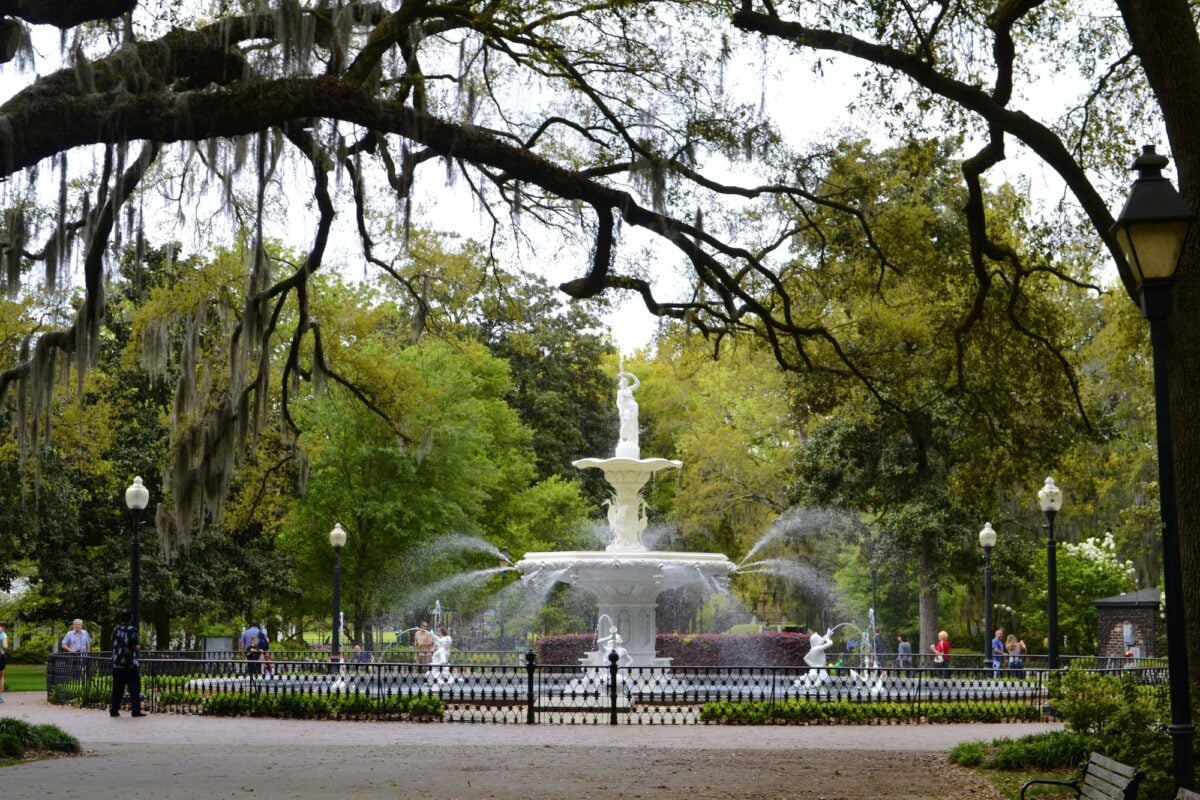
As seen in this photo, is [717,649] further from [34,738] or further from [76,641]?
[34,738]

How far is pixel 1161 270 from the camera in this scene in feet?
27.7

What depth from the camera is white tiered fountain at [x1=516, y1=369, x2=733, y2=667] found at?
2423 cm

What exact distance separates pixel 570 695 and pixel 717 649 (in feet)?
40.3

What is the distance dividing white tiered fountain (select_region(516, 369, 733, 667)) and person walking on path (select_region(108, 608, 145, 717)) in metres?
6.43

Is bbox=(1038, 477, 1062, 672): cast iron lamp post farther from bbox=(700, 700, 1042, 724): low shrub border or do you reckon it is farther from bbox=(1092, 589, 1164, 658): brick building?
bbox=(1092, 589, 1164, 658): brick building

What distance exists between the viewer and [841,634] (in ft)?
183

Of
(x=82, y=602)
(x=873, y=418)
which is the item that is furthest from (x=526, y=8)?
(x=82, y=602)

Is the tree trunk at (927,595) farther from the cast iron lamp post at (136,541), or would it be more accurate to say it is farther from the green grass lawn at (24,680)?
the green grass lawn at (24,680)

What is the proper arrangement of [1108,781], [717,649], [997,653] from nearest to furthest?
[1108,781]
[997,653]
[717,649]

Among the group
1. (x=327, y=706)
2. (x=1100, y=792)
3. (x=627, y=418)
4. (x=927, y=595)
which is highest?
(x=627, y=418)

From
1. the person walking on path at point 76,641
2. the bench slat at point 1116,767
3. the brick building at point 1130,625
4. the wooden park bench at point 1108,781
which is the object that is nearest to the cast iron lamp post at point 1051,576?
the brick building at point 1130,625

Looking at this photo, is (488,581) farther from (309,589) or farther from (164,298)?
(164,298)

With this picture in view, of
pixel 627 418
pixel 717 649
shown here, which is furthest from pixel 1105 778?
pixel 717 649

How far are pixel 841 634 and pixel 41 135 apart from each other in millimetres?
47995
